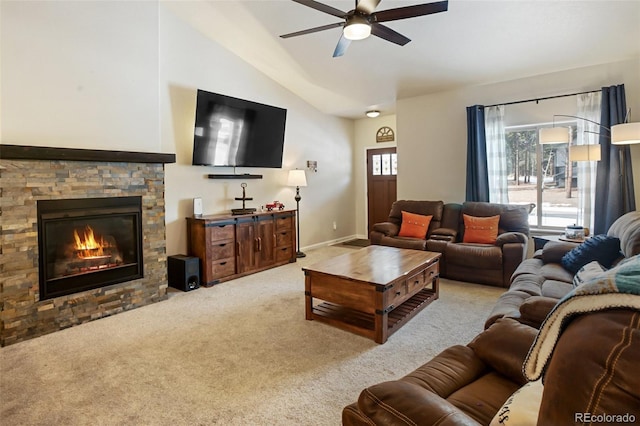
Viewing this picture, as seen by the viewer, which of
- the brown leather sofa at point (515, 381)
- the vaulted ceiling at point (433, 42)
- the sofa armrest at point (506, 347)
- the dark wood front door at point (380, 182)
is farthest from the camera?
the dark wood front door at point (380, 182)

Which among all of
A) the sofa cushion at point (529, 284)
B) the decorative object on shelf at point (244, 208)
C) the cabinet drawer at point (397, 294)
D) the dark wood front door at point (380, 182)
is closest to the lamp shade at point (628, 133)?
the sofa cushion at point (529, 284)

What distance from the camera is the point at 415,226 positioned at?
17.0 ft

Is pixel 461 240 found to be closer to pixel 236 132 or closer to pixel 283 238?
pixel 283 238

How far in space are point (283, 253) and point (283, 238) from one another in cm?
23

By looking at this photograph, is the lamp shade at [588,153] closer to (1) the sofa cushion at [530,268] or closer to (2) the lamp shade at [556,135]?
(2) the lamp shade at [556,135]

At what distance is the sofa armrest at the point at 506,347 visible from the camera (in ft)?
4.80

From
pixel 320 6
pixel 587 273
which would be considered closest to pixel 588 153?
pixel 587 273

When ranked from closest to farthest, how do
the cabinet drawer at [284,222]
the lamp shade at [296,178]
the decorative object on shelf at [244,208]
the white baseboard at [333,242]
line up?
the decorative object on shelf at [244,208] → the cabinet drawer at [284,222] → the lamp shade at [296,178] → the white baseboard at [333,242]

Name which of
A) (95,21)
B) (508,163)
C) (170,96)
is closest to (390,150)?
(508,163)

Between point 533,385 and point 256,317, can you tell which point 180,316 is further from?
point 533,385

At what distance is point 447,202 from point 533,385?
491cm

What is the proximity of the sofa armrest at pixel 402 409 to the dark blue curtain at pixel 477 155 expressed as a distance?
4758 millimetres

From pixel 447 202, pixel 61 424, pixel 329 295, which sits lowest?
pixel 61 424

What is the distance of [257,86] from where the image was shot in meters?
5.51
